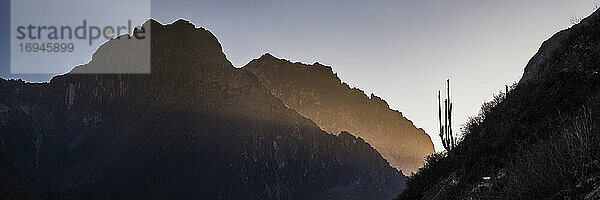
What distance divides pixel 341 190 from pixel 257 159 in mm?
32354

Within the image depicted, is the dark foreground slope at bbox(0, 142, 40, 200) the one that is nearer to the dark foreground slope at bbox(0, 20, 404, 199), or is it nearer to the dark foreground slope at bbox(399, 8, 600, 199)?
the dark foreground slope at bbox(0, 20, 404, 199)

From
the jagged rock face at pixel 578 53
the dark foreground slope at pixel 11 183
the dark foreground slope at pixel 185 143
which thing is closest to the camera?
the jagged rock face at pixel 578 53

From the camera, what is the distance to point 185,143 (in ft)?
487

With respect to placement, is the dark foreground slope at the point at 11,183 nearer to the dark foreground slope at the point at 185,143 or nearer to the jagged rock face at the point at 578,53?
the dark foreground slope at the point at 185,143

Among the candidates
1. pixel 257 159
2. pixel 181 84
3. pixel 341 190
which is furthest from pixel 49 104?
pixel 341 190

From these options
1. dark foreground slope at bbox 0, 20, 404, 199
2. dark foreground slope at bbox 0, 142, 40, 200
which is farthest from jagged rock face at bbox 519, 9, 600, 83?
dark foreground slope at bbox 0, 20, 404, 199

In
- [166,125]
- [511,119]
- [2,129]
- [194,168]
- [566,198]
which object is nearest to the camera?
[566,198]

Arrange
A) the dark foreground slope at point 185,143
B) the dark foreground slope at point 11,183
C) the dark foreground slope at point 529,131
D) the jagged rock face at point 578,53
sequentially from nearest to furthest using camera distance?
the dark foreground slope at point 529,131 → the jagged rock face at point 578,53 → the dark foreground slope at point 11,183 → the dark foreground slope at point 185,143

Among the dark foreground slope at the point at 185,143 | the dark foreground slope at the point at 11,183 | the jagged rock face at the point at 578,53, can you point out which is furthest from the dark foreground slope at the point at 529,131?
the dark foreground slope at the point at 185,143

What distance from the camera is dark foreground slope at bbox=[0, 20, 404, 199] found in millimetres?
135500

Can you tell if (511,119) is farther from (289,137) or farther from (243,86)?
(243,86)

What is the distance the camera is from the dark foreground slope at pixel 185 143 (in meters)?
136

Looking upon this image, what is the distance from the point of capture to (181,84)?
17838 centimetres

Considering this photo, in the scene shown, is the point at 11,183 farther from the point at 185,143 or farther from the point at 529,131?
the point at 529,131
